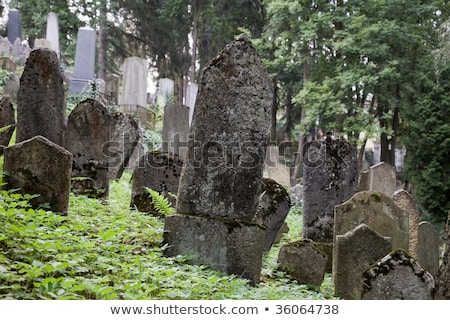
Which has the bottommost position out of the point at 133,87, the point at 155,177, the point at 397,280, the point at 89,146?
the point at 397,280

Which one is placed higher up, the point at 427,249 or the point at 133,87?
the point at 133,87

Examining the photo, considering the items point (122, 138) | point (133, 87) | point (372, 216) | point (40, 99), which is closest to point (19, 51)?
point (133, 87)

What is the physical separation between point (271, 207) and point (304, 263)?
102 centimetres

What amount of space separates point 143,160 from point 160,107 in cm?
1825

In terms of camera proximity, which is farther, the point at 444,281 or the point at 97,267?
the point at 444,281

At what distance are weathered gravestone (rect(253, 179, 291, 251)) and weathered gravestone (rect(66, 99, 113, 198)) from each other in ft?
8.42

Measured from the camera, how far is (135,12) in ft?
98.7

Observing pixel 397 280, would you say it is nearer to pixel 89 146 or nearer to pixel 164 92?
pixel 89 146

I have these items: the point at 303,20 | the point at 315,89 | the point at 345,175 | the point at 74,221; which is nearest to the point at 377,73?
the point at 315,89

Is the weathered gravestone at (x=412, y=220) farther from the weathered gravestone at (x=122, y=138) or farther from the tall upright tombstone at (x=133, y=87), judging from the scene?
the tall upright tombstone at (x=133, y=87)

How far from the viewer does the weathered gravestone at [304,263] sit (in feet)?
19.9

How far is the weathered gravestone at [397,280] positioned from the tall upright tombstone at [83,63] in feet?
56.2

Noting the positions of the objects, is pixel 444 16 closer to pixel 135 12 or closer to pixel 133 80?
pixel 133 80

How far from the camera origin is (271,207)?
6.82m
